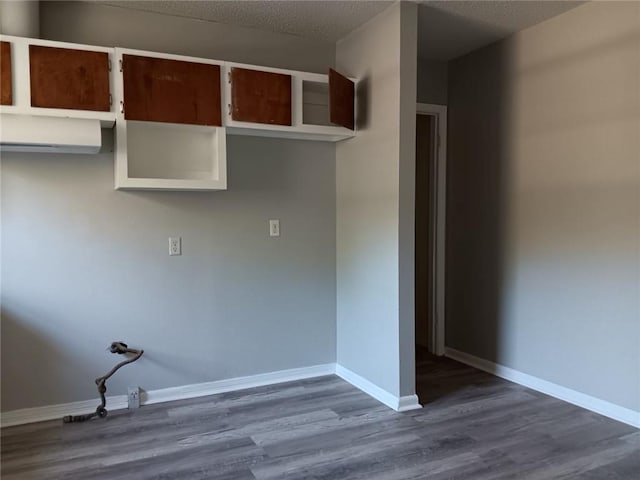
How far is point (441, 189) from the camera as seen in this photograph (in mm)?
4199

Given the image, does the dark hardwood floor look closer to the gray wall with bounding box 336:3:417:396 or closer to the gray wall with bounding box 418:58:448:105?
the gray wall with bounding box 336:3:417:396

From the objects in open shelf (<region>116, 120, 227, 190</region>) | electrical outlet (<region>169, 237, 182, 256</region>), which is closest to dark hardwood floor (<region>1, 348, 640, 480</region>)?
electrical outlet (<region>169, 237, 182, 256</region>)

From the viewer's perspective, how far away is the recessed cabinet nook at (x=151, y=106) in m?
2.53

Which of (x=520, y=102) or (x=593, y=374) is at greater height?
(x=520, y=102)

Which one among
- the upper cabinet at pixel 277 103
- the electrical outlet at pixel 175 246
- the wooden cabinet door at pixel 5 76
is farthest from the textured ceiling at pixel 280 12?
the electrical outlet at pixel 175 246

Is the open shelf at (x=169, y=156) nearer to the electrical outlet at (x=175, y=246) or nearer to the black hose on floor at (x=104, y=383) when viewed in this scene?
the electrical outlet at (x=175, y=246)

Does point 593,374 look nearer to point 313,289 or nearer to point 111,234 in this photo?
point 313,289

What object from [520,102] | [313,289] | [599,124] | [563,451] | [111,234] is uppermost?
[520,102]

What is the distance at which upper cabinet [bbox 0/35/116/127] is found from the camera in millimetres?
2488

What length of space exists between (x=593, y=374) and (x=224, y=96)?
2.77 metres

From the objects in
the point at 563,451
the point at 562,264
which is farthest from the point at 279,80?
the point at 563,451

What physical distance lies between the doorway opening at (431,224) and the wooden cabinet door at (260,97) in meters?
1.42

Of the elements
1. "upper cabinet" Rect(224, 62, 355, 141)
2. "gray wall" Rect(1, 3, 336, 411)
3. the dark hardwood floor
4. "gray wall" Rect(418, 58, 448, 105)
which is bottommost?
the dark hardwood floor

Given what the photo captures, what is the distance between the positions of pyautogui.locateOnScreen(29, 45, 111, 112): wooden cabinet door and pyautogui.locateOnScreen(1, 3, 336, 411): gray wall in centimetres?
39
